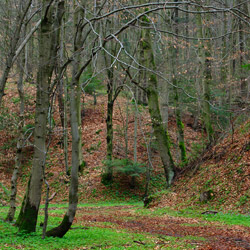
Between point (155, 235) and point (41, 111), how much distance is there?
12.3 ft

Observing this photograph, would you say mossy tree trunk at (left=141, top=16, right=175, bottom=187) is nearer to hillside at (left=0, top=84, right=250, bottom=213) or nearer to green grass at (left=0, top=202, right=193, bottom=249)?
hillside at (left=0, top=84, right=250, bottom=213)

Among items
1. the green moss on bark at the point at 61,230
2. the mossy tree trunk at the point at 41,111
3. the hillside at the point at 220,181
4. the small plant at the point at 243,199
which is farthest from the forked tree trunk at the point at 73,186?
the small plant at the point at 243,199

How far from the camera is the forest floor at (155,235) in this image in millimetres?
5473

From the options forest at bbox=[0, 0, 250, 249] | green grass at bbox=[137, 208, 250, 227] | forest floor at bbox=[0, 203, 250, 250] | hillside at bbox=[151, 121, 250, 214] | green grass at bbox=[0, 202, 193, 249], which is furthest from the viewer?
hillside at bbox=[151, 121, 250, 214]

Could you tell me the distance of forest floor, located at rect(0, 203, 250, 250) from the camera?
18.0 ft

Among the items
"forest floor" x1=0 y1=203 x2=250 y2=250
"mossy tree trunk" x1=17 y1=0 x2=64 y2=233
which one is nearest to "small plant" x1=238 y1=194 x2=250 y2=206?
"forest floor" x1=0 y1=203 x2=250 y2=250

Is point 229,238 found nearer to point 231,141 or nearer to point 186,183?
point 186,183

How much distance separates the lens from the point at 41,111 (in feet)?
20.9

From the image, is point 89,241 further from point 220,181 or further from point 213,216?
point 220,181

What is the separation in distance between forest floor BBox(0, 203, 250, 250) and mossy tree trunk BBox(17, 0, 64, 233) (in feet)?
1.65

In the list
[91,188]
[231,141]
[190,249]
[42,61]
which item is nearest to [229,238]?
[190,249]

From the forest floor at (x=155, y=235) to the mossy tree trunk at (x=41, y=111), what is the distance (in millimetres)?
504

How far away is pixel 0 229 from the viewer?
6656 millimetres

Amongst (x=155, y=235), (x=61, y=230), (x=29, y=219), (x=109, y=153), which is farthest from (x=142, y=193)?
(x=29, y=219)
